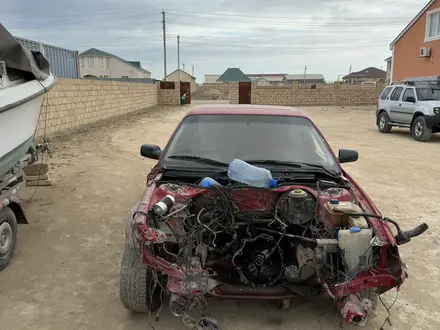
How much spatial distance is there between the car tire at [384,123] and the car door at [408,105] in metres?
1.05

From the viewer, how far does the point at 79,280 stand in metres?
4.05

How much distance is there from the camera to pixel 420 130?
1391 centimetres

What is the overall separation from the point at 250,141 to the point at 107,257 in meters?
1.97

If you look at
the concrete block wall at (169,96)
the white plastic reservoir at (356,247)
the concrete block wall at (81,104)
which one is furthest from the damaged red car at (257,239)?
the concrete block wall at (169,96)

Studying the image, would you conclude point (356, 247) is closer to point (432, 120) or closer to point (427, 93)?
point (432, 120)

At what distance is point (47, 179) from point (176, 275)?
526 cm

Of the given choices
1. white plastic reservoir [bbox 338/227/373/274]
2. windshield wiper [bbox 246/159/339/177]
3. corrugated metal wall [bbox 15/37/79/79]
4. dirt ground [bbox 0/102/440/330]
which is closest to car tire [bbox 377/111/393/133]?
dirt ground [bbox 0/102/440/330]

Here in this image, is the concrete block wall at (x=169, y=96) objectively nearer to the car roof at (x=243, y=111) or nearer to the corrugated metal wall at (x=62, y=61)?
the corrugated metal wall at (x=62, y=61)

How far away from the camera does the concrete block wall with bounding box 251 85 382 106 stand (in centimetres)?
3284

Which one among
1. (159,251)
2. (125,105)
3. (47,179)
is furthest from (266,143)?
(125,105)

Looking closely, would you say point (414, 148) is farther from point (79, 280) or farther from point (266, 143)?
point (79, 280)

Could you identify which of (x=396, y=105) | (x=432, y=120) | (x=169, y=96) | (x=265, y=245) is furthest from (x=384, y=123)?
(x=169, y=96)

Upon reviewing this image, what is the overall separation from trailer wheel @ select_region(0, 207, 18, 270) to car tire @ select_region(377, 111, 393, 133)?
48.1ft

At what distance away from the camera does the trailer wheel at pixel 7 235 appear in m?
4.25
